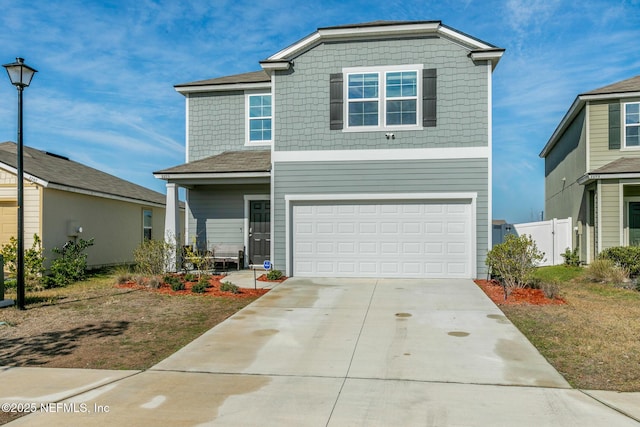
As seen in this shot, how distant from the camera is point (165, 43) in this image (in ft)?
54.9

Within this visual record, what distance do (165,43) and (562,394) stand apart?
16.6 meters

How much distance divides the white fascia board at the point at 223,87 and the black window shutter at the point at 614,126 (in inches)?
472

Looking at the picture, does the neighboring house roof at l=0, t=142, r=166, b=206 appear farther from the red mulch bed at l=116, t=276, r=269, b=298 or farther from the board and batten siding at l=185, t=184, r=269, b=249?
the red mulch bed at l=116, t=276, r=269, b=298

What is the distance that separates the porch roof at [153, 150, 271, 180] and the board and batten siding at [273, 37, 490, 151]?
95cm

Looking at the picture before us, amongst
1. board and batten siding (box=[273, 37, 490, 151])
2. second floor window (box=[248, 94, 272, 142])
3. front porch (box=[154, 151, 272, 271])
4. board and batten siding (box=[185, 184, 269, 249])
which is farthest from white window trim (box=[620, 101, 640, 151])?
board and batten siding (box=[185, 184, 269, 249])

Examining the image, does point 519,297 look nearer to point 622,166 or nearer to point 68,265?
point 622,166

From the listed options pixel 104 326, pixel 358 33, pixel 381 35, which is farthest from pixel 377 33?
pixel 104 326

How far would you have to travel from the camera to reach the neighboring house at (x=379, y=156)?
1252 cm

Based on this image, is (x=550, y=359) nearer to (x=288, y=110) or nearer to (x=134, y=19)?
(x=288, y=110)

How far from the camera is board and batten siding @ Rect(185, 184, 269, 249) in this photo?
50.1 feet

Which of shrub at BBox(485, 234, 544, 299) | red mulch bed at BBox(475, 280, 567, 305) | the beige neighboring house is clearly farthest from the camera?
the beige neighboring house

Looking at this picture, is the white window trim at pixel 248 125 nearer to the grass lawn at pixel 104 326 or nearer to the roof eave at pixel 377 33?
the roof eave at pixel 377 33

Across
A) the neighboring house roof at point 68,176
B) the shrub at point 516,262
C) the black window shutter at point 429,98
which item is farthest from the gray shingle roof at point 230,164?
the shrub at point 516,262

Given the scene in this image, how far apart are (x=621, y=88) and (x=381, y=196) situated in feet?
33.3
